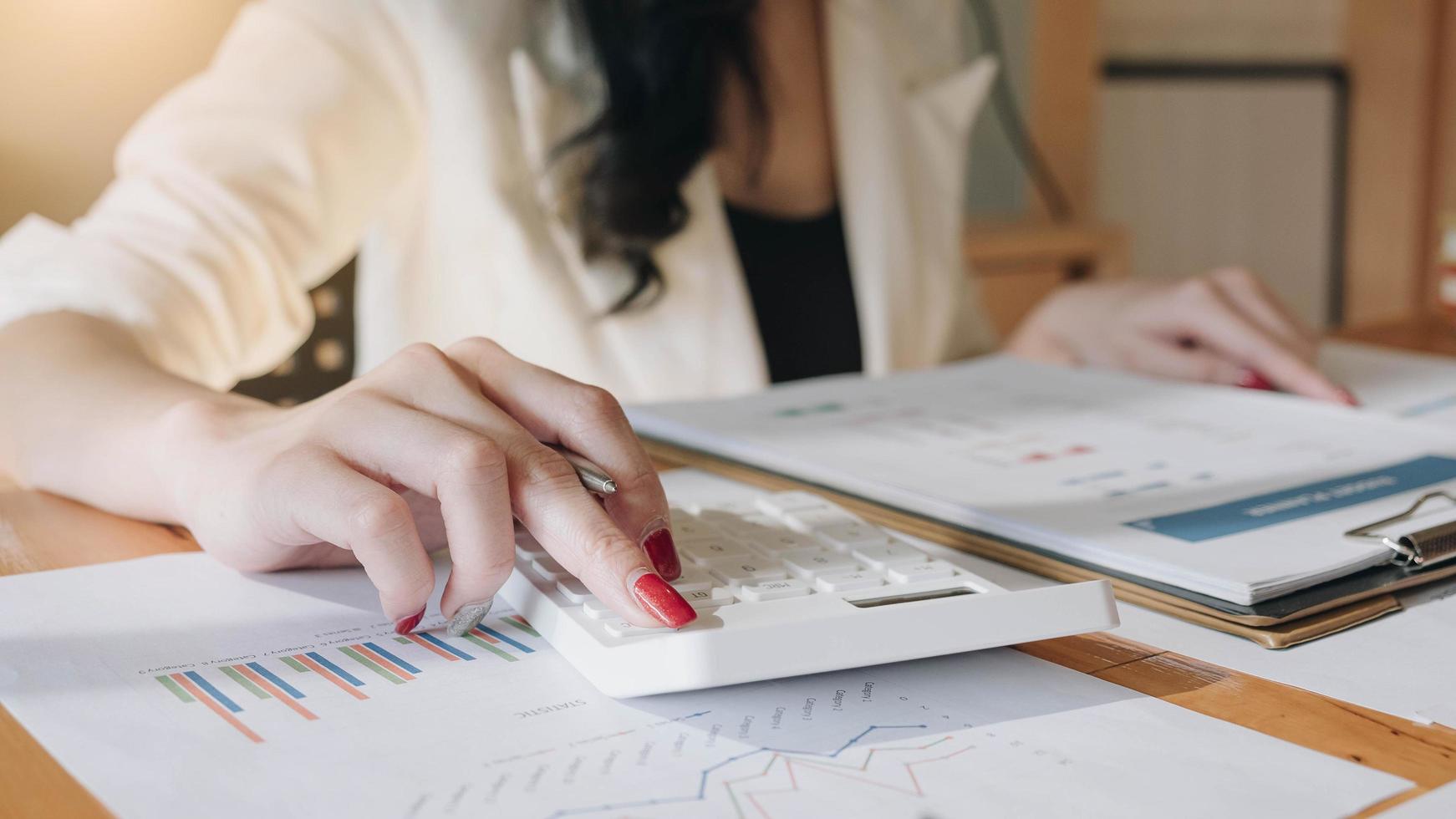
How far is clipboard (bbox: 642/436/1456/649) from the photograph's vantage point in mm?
396

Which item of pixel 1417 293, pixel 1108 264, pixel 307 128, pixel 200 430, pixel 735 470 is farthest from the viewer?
pixel 1417 293

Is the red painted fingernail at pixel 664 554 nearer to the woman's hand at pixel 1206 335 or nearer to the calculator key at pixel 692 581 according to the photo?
the calculator key at pixel 692 581

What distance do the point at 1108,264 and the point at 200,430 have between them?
2126 millimetres

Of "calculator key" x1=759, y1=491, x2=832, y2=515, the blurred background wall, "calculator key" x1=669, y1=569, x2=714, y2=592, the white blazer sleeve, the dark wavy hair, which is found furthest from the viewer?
the blurred background wall

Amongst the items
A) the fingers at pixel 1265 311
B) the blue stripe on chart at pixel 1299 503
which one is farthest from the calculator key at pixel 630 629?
the fingers at pixel 1265 311

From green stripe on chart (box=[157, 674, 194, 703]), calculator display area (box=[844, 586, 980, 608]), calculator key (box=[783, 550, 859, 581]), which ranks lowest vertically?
green stripe on chart (box=[157, 674, 194, 703])

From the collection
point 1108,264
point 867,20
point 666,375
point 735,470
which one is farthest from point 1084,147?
point 735,470

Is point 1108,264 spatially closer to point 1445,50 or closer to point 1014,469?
point 1445,50

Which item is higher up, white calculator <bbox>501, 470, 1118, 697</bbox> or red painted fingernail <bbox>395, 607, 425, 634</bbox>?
white calculator <bbox>501, 470, 1118, 697</bbox>

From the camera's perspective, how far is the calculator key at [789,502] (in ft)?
1.57

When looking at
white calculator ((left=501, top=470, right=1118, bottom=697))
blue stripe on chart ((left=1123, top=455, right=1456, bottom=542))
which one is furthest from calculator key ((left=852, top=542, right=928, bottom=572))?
blue stripe on chart ((left=1123, top=455, right=1456, bottom=542))

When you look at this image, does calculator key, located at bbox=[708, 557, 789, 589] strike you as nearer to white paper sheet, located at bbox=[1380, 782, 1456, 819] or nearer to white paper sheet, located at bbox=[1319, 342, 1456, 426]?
white paper sheet, located at bbox=[1380, 782, 1456, 819]

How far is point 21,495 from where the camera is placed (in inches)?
22.3

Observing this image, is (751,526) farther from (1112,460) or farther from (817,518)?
(1112,460)
